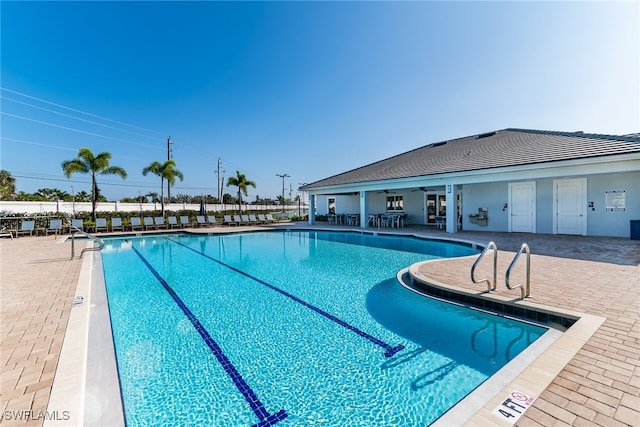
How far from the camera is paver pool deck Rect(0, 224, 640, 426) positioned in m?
2.01

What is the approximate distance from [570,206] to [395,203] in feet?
31.3

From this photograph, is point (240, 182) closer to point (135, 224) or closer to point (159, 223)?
point (159, 223)

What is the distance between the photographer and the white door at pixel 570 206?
10.8m

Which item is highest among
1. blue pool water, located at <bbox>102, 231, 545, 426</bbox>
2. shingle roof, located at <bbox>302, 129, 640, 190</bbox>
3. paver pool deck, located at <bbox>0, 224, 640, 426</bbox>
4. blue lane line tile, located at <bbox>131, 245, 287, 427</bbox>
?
shingle roof, located at <bbox>302, 129, 640, 190</bbox>

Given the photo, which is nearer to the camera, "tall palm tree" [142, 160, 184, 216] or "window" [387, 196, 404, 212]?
"window" [387, 196, 404, 212]

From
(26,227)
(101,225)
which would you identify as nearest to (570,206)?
(101,225)

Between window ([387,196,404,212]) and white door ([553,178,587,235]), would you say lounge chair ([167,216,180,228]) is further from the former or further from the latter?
white door ([553,178,587,235])

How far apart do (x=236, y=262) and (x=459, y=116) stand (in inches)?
625

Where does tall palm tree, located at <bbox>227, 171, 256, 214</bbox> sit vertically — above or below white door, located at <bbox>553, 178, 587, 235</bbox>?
above

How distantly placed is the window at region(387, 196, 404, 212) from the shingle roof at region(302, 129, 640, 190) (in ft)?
10.4

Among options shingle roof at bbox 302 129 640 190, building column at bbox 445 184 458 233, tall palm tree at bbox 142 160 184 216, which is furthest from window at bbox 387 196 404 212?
tall palm tree at bbox 142 160 184 216

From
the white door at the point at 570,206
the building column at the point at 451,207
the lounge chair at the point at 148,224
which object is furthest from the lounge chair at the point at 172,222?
the white door at the point at 570,206

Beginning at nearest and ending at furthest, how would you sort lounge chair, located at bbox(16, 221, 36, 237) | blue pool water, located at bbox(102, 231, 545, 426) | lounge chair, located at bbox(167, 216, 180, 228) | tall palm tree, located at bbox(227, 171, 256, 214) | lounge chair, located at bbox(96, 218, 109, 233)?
blue pool water, located at bbox(102, 231, 545, 426) < lounge chair, located at bbox(16, 221, 36, 237) < lounge chair, located at bbox(96, 218, 109, 233) < lounge chair, located at bbox(167, 216, 180, 228) < tall palm tree, located at bbox(227, 171, 256, 214)

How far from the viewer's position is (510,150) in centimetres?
1276
